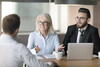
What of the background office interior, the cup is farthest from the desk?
the background office interior

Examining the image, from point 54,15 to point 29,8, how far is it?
1.69ft

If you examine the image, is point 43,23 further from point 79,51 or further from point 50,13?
point 50,13

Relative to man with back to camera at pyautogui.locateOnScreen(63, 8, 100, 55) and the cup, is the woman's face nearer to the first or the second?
man with back to camera at pyautogui.locateOnScreen(63, 8, 100, 55)

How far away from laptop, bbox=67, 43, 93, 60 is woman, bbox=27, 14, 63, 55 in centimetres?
66

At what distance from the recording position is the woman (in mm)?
3688

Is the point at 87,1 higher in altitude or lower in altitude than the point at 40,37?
higher

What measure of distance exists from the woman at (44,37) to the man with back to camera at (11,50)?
1378 mm

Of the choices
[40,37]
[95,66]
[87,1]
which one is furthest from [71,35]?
[87,1]

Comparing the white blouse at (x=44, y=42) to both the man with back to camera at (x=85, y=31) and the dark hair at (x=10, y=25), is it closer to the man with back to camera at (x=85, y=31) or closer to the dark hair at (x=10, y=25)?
the man with back to camera at (x=85, y=31)

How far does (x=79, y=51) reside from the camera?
119 inches

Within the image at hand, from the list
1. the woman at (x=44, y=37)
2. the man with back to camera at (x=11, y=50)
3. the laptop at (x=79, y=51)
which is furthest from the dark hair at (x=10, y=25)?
the woman at (x=44, y=37)

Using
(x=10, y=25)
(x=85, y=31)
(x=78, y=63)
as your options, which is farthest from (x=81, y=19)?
(x=10, y=25)

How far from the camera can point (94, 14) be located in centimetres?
505

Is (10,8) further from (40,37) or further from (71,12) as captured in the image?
(40,37)
